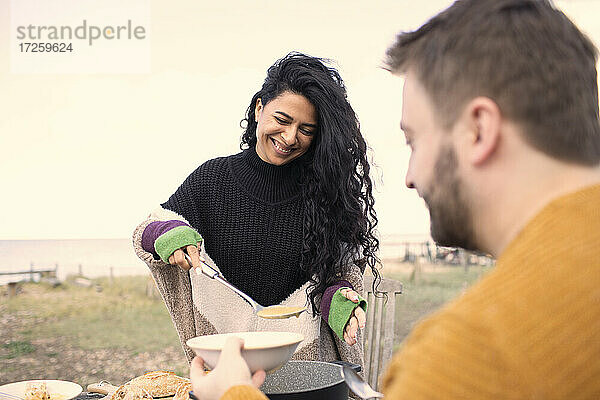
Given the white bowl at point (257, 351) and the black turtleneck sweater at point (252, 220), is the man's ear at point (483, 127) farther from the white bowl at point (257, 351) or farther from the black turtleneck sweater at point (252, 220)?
the black turtleneck sweater at point (252, 220)

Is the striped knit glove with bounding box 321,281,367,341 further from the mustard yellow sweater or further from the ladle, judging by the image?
the mustard yellow sweater

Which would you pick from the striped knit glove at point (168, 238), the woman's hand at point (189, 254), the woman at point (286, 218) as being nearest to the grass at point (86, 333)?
the woman at point (286, 218)

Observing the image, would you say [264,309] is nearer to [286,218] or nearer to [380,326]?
[286,218]

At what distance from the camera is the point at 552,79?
2.32 feet

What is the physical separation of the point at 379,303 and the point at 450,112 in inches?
74.9

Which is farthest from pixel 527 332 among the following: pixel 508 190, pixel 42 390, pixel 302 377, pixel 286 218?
pixel 286 218

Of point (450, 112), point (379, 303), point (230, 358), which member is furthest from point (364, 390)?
point (379, 303)

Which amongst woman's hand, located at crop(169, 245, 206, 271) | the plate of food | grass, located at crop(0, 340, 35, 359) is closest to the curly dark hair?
woman's hand, located at crop(169, 245, 206, 271)

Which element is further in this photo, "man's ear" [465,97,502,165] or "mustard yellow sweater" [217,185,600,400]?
"man's ear" [465,97,502,165]

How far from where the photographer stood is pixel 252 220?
1.93 metres

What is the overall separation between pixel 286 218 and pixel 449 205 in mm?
1185

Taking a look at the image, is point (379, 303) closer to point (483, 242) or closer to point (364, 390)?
point (364, 390)

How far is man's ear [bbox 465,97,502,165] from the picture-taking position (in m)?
0.70

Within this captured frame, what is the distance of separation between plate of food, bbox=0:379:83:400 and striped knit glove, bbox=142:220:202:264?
382 mm
